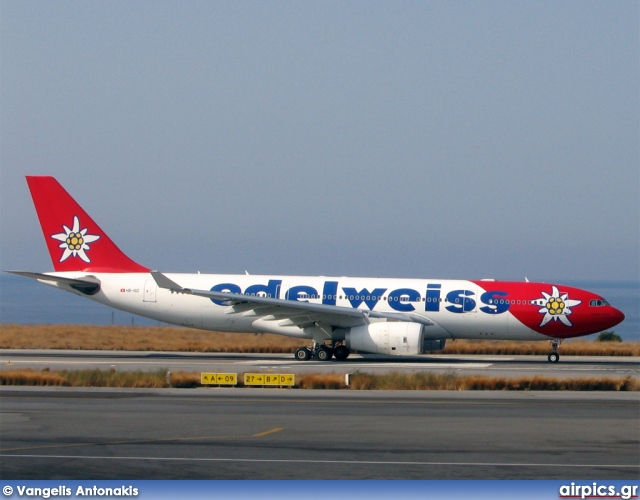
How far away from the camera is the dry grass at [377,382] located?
22516mm

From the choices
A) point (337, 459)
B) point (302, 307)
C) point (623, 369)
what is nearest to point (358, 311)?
point (302, 307)

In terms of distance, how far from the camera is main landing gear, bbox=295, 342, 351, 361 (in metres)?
31.6

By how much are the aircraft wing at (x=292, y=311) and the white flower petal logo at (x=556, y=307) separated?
401 cm

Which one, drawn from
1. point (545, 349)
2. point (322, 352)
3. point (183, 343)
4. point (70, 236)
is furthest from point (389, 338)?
point (183, 343)

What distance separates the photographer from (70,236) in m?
34.3

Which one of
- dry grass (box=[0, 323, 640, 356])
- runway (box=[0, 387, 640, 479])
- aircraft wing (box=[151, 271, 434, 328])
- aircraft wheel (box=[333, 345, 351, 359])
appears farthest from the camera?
dry grass (box=[0, 323, 640, 356])

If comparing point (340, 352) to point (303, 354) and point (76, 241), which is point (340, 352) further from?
point (76, 241)

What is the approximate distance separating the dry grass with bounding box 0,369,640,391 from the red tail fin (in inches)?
426

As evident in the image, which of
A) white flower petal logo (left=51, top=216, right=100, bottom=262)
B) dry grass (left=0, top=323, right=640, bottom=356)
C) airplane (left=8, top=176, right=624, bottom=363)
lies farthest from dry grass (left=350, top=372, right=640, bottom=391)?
white flower petal logo (left=51, top=216, right=100, bottom=262)

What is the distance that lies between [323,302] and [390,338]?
3907 millimetres

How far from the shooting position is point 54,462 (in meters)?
12.1

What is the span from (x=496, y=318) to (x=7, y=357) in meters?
17.8

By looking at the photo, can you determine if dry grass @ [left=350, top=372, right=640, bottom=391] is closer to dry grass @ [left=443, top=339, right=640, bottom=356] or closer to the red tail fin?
dry grass @ [left=443, top=339, right=640, bottom=356]

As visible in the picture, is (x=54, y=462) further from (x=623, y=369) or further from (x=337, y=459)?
(x=623, y=369)
